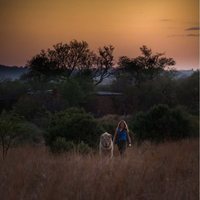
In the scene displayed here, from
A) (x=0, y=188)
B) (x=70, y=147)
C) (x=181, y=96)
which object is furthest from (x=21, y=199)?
(x=181, y=96)

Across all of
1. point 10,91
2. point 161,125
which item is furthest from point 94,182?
point 10,91

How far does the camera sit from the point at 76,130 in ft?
56.1

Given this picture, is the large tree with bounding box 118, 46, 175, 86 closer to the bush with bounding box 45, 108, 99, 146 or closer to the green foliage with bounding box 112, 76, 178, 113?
the green foliage with bounding box 112, 76, 178, 113

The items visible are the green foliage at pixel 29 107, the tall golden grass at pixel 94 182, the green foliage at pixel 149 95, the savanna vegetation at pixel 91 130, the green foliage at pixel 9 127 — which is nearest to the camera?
the tall golden grass at pixel 94 182

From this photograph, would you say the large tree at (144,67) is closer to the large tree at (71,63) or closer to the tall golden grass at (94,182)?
the large tree at (71,63)

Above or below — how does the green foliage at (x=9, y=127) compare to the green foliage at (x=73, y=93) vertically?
below

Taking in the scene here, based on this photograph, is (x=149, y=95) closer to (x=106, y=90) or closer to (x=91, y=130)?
(x=106, y=90)

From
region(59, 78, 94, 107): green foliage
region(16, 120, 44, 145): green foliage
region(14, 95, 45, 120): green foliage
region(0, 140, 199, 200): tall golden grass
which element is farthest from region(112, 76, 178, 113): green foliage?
region(0, 140, 199, 200): tall golden grass

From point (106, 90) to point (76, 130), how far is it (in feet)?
99.3

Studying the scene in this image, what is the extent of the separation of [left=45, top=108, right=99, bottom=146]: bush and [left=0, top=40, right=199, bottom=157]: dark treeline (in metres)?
5.14

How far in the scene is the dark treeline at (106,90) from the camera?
23.4 metres

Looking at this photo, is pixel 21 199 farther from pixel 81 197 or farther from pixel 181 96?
pixel 181 96

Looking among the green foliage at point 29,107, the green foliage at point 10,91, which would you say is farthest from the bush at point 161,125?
the green foliage at point 10,91

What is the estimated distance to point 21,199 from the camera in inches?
246
